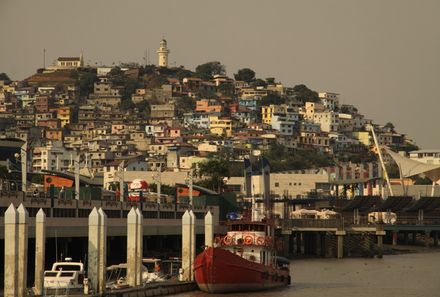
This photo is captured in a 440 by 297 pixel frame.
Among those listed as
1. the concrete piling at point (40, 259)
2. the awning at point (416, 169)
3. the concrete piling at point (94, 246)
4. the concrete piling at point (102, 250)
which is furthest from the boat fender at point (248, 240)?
the awning at point (416, 169)

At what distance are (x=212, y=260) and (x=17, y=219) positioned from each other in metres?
18.1

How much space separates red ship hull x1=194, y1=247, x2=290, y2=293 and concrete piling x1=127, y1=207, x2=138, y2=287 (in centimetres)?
629

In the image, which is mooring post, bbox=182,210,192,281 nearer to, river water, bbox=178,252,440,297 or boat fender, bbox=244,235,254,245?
river water, bbox=178,252,440,297

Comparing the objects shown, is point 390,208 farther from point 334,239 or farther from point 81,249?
point 81,249

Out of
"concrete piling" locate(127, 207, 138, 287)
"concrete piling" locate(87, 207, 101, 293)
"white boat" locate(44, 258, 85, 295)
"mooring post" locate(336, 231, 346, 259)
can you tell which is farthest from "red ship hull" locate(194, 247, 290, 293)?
"mooring post" locate(336, 231, 346, 259)

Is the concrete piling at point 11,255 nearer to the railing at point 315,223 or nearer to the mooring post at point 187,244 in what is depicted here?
the mooring post at point 187,244

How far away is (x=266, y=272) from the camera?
67.1 meters

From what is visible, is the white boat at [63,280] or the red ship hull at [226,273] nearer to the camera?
the white boat at [63,280]

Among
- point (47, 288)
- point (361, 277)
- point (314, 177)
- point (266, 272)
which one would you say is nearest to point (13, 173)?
point (361, 277)

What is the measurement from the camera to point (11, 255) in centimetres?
4469

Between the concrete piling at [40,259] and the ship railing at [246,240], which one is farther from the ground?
the ship railing at [246,240]

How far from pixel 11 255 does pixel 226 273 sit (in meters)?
19.7

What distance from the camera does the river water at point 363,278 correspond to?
66.9 metres

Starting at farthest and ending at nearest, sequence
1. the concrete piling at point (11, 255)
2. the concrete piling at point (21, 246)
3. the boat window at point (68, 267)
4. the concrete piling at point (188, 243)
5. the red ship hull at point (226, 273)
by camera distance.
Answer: the concrete piling at point (188, 243) < the red ship hull at point (226, 273) < the boat window at point (68, 267) < the concrete piling at point (21, 246) < the concrete piling at point (11, 255)
